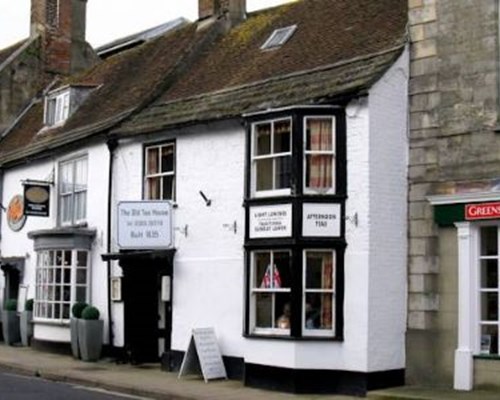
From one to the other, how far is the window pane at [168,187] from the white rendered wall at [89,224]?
2.44 meters

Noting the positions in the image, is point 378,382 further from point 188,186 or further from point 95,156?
point 95,156

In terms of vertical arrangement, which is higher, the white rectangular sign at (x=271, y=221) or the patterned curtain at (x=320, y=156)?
the patterned curtain at (x=320, y=156)

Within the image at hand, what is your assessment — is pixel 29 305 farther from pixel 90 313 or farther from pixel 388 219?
pixel 388 219

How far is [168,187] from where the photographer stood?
65.2 feet

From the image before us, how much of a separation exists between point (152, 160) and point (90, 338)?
4.55 metres

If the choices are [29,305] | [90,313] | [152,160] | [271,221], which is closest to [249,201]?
[271,221]

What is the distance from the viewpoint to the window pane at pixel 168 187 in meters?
19.7

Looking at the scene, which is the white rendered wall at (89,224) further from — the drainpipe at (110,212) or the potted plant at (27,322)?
the potted plant at (27,322)

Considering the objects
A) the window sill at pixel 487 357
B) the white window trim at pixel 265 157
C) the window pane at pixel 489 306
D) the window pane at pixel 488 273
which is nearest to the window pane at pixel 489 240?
the window pane at pixel 488 273

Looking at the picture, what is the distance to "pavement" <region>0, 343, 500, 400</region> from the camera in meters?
14.9

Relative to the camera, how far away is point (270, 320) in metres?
16.8

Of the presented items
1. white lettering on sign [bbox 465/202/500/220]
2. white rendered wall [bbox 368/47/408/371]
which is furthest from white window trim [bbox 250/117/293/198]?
white lettering on sign [bbox 465/202/500/220]

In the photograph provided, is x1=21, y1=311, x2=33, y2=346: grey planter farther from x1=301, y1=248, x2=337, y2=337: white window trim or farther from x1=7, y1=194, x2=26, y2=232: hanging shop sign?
x1=301, y1=248, x2=337, y2=337: white window trim

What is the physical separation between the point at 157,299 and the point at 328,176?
21.4 feet
